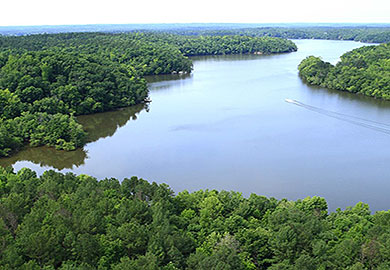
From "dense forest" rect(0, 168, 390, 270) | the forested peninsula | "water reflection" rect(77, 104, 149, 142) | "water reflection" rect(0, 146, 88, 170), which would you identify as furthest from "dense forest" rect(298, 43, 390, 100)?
"water reflection" rect(0, 146, 88, 170)

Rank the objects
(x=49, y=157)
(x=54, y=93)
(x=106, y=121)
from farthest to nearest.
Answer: (x=54, y=93) → (x=106, y=121) → (x=49, y=157)

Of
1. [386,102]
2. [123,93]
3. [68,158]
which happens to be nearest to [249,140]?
[68,158]

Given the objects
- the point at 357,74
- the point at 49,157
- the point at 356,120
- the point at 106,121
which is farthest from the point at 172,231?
the point at 357,74

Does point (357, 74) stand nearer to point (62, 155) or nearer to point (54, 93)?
point (54, 93)

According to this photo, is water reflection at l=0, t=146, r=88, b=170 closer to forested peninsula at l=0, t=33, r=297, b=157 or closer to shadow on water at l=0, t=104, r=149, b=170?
shadow on water at l=0, t=104, r=149, b=170

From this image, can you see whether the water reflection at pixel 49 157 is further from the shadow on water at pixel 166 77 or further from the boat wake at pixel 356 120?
the shadow on water at pixel 166 77

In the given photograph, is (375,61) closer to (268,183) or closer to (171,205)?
(268,183)
